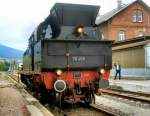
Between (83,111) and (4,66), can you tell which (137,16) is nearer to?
(83,111)

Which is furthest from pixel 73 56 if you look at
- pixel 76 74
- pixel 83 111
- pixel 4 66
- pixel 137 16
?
pixel 4 66

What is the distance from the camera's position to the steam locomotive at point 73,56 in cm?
1282

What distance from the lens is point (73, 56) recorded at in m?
13.2

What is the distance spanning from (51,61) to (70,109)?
2044 mm

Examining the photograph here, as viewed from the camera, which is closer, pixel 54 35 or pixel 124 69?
pixel 54 35

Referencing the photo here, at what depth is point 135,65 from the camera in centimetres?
3284

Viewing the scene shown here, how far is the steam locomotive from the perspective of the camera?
12820 millimetres

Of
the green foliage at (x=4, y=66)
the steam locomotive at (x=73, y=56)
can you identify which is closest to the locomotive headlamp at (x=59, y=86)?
the steam locomotive at (x=73, y=56)

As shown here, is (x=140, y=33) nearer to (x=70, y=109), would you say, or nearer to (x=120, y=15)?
(x=120, y=15)

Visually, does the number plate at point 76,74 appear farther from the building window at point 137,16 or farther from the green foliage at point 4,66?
the green foliage at point 4,66

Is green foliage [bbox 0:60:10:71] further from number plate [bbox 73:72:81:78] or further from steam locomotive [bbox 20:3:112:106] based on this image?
number plate [bbox 73:72:81:78]

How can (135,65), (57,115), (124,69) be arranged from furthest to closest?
(124,69), (135,65), (57,115)

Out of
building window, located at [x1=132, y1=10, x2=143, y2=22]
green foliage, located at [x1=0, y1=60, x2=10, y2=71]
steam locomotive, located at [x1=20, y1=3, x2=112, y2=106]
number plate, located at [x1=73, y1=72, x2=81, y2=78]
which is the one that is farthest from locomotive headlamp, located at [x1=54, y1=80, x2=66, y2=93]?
green foliage, located at [x1=0, y1=60, x2=10, y2=71]

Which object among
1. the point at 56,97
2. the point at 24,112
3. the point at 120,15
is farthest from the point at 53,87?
the point at 120,15
